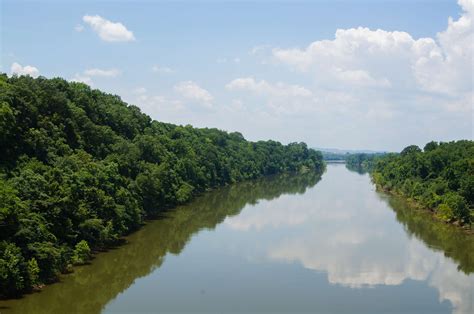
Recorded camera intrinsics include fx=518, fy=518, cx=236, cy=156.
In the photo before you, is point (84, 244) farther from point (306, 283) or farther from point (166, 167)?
point (166, 167)

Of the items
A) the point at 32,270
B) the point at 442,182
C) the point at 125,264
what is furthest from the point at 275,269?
the point at 442,182

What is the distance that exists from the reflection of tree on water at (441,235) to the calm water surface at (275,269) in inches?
3.5

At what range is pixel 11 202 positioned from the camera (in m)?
23.8

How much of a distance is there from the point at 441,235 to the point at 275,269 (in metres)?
18.7

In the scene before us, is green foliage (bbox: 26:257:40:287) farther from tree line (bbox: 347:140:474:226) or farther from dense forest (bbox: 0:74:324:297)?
tree line (bbox: 347:140:474:226)

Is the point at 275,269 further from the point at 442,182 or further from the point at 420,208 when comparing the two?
the point at 420,208

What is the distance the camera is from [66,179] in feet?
98.6

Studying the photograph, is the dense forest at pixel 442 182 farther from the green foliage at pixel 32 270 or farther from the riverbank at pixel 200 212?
the green foliage at pixel 32 270

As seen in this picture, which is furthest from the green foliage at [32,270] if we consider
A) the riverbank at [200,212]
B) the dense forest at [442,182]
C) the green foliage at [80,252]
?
the dense forest at [442,182]

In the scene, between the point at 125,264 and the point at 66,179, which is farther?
the point at 125,264

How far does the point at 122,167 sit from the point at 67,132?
5.43 metres

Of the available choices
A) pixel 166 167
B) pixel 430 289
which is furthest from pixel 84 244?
pixel 166 167

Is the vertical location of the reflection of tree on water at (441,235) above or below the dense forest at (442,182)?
below

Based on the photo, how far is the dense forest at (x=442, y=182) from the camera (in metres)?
46.1
